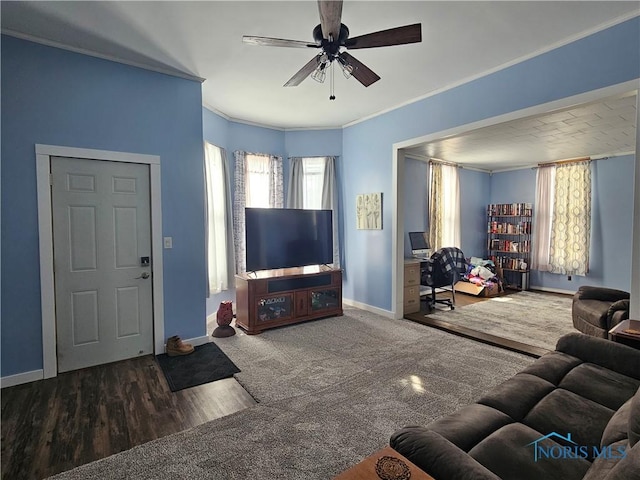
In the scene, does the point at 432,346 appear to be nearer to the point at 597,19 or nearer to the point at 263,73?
the point at 597,19

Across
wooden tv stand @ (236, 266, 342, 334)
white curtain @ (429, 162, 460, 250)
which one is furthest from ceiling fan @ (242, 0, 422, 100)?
white curtain @ (429, 162, 460, 250)

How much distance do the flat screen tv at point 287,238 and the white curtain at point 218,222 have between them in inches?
24.6

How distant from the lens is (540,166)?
649 cm

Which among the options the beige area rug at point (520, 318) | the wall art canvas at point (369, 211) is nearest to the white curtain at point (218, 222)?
the wall art canvas at point (369, 211)

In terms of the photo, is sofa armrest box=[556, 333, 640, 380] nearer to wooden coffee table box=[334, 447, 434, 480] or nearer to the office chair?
wooden coffee table box=[334, 447, 434, 480]

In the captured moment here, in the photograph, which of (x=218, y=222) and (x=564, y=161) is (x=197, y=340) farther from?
(x=564, y=161)

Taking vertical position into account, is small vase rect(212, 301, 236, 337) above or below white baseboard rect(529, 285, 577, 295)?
above

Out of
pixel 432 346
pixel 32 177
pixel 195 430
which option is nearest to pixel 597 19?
pixel 432 346

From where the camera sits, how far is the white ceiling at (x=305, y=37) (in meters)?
2.37

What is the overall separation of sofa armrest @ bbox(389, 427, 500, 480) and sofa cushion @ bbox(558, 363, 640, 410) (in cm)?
104

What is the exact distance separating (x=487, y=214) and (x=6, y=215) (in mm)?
8172

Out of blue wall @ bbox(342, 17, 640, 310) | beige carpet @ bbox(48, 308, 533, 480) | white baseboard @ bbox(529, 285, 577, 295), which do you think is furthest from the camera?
white baseboard @ bbox(529, 285, 577, 295)

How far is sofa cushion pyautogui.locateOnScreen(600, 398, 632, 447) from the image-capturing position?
1.23m

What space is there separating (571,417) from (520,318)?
3.59 meters
